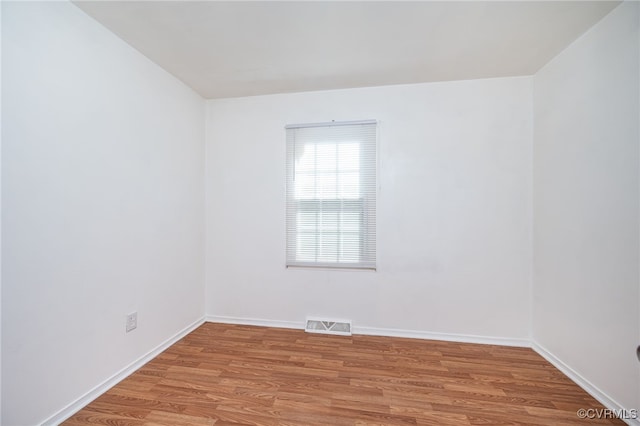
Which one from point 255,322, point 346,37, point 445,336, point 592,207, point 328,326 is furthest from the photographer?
point 255,322

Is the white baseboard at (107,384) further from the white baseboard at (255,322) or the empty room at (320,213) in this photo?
the white baseboard at (255,322)

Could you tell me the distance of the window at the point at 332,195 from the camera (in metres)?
2.58

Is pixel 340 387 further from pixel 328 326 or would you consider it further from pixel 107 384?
pixel 107 384

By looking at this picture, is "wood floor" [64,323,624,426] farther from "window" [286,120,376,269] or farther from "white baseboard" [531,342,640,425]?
"window" [286,120,376,269]

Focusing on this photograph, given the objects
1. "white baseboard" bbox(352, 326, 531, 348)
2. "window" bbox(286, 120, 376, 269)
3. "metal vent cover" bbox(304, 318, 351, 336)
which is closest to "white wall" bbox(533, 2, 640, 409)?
"white baseboard" bbox(352, 326, 531, 348)

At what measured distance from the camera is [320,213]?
8.73ft

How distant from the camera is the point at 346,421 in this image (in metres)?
1.48

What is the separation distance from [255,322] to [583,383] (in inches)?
106

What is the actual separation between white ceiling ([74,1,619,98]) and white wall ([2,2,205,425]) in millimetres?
341

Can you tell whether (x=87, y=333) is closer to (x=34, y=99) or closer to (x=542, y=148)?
(x=34, y=99)

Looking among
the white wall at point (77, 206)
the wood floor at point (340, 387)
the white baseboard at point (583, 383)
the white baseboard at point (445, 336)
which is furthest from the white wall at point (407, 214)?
the white wall at point (77, 206)

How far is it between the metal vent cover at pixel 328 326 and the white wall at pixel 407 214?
0.08m

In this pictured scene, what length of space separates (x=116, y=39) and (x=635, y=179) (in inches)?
132

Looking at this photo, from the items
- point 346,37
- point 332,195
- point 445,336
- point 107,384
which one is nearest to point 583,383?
point 445,336
